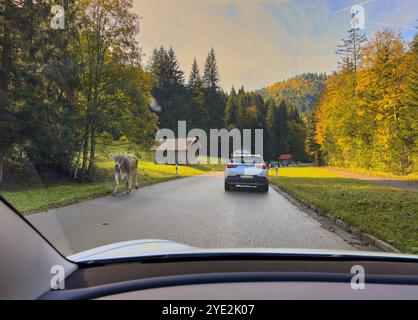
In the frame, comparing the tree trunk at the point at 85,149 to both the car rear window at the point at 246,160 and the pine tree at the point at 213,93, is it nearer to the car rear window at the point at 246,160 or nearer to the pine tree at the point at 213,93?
the car rear window at the point at 246,160

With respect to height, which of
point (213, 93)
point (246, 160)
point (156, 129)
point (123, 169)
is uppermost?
point (213, 93)

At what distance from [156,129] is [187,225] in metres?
16.6

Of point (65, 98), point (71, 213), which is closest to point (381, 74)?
point (65, 98)

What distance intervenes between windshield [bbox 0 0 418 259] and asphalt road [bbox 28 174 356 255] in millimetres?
48

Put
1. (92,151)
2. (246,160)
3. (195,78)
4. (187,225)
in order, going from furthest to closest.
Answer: (195,78) → (92,151) → (246,160) → (187,225)

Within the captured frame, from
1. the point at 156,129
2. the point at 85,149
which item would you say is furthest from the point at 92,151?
the point at 156,129

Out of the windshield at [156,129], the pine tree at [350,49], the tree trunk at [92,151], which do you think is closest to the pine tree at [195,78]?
the pine tree at [350,49]

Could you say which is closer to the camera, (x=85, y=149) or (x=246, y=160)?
(x=246, y=160)

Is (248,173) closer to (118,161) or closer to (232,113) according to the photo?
(118,161)

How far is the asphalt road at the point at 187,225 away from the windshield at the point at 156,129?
48 millimetres

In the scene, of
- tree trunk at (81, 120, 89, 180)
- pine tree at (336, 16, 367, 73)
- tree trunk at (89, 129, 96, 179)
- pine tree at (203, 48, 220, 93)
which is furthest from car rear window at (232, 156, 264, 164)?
pine tree at (203, 48, 220, 93)

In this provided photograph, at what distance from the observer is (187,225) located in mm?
8031

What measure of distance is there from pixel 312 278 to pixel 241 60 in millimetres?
5216

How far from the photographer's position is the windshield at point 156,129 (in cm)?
494
